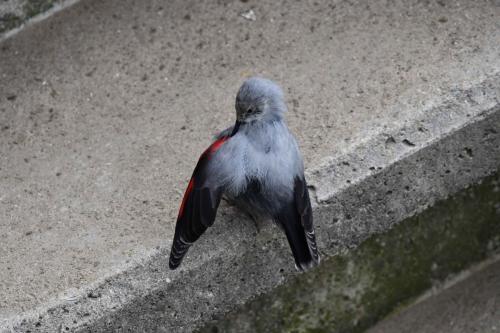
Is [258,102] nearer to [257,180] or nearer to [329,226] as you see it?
[257,180]

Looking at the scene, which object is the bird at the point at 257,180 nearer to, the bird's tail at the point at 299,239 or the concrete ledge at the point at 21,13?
the bird's tail at the point at 299,239

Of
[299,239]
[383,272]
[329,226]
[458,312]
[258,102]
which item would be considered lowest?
[458,312]

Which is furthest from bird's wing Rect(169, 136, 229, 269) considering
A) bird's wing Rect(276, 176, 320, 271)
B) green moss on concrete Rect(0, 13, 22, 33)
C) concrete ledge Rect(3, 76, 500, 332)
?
green moss on concrete Rect(0, 13, 22, 33)

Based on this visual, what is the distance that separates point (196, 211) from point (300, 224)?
0.34 meters

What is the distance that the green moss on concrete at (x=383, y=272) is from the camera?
3141mm

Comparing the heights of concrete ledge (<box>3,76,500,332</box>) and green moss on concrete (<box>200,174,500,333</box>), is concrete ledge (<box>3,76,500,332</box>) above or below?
above

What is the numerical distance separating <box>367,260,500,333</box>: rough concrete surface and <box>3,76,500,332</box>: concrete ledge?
1.85 feet

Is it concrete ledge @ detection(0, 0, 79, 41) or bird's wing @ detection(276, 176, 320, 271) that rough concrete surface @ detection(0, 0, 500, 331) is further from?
bird's wing @ detection(276, 176, 320, 271)

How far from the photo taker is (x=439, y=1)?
11.9ft

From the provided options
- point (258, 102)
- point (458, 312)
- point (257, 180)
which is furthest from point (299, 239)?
point (458, 312)

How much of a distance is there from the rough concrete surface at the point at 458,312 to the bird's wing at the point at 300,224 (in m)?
0.90

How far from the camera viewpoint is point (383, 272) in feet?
10.8

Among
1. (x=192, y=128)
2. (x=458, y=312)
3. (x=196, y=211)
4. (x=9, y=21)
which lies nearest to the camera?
(x=196, y=211)

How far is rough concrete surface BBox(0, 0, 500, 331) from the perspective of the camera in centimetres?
273
